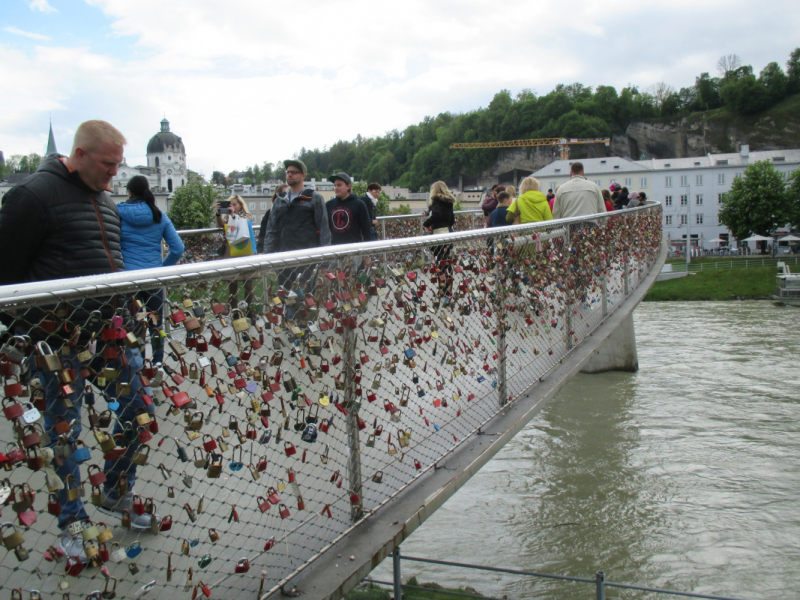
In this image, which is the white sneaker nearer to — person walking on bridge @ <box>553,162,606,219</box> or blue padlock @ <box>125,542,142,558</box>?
blue padlock @ <box>125,542,142,558</box>

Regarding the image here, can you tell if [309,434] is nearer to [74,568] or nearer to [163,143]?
[74,568]

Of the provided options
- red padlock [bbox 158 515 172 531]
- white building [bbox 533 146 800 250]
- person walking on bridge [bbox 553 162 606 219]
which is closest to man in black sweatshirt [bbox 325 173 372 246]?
person walking on bridge [bbox 553 162 606 219]

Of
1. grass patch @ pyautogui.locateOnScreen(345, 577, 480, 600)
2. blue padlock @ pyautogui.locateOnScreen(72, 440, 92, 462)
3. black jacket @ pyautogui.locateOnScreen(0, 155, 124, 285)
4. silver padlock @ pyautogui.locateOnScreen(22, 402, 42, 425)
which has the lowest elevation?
grass patch @ pyautogui.locateOnScreen(345, 577, 480, 600)

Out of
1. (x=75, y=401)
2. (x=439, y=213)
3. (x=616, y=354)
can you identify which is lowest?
(x=616, y=354)

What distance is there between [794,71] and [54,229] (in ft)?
428

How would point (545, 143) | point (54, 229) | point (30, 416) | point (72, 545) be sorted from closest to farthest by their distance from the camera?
point (30, 416) < point (72, 545) < point (54, 229) < point (545, 143)

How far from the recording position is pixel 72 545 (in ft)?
7.88

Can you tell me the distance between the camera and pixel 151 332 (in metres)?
2.29

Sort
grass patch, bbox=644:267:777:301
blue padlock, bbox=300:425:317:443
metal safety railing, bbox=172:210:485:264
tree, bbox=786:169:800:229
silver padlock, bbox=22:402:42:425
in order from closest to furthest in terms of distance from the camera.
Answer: silver padlock, bbox=22:402:42:425 < blue padlock, bbox=300:425:317:443 < metal safety railing, bbox=172:210:485:264 < grass patch, bbox=644:267:777:301 < tree, bbox=786:169:800:229

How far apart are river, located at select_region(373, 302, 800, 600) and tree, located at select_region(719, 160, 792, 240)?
5702 cm

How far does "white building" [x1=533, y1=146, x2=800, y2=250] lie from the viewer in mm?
79438

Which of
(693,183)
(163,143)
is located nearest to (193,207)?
(693,183)

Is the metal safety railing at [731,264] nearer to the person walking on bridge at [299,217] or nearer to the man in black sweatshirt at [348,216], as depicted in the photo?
the man in black sweatshirt at [348,216]

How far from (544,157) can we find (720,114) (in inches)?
1181
